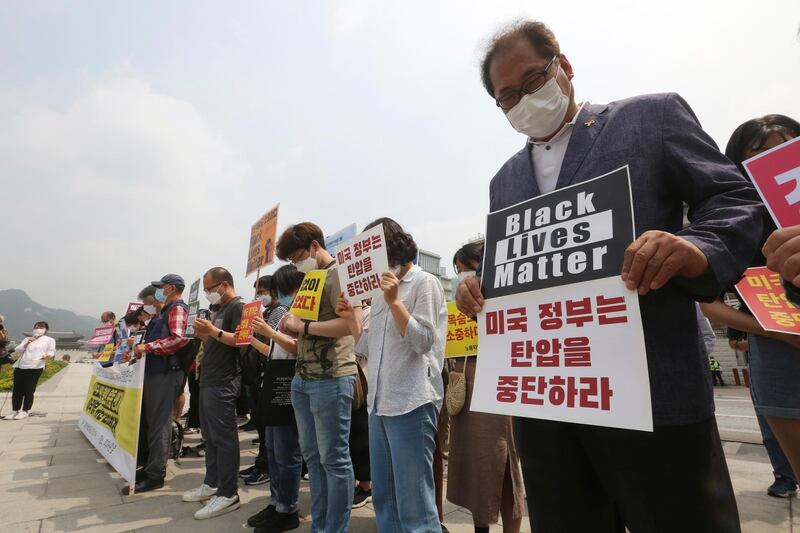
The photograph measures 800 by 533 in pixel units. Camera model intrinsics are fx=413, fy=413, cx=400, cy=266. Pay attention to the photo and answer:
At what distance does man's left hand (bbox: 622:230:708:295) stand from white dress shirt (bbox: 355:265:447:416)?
4.04 ft

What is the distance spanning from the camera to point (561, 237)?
1078 millimetres

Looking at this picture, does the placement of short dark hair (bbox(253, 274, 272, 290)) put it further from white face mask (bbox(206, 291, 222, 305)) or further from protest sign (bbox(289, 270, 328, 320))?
protest sign (bbox(289, 270, 328, 320))

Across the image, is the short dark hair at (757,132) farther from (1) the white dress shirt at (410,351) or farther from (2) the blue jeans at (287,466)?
(2) the blue jeans at (287,466)

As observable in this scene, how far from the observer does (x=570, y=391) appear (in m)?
0.97

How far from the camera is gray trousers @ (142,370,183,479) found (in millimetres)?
4121

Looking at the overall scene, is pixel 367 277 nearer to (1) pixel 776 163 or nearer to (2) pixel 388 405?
(2) pixel 388 405

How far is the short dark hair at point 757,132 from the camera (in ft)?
5.92

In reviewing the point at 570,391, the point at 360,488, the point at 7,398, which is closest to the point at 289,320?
the point at 360,488

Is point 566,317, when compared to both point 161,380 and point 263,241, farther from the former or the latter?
point 263,241

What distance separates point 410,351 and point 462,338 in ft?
3.68

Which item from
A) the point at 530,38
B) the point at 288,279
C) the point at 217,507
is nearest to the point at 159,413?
the point at 217,507

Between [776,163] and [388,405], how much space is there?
5.48ft

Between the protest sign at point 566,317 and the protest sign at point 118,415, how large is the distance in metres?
4.26

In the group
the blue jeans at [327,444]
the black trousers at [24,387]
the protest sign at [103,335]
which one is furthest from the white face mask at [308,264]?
the black trousers at [24,387]
